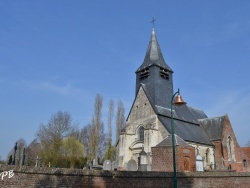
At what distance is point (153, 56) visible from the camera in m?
27.4

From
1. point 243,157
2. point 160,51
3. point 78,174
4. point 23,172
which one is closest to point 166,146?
point 78,174

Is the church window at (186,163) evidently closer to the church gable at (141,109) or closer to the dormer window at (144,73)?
the church gable at (141,109)

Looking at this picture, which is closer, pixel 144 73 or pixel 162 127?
pixel 162 127

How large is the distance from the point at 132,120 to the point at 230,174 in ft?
49.3

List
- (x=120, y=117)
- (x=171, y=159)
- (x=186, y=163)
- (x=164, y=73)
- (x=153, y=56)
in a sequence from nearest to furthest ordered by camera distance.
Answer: (x=171, y=159) < (x=186, y=163) < (x=164, y=73) < (x=153, y=56) < (x=120, y=117)

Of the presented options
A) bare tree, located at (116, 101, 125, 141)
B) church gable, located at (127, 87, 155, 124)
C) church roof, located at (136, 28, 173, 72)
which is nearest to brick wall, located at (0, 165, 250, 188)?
church gable, located at (127, 87, 155, 124)

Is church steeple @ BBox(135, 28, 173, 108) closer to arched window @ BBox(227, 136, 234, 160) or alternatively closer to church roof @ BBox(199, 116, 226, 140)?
church roof @ BBox(199, 116, 226, 140)

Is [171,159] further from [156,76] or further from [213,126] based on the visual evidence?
[213,126]

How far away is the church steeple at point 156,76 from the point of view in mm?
24734

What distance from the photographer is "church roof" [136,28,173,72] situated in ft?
87.2

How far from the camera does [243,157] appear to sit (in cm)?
2850

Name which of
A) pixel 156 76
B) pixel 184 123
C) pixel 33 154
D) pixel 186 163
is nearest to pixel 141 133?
pixel 184 123

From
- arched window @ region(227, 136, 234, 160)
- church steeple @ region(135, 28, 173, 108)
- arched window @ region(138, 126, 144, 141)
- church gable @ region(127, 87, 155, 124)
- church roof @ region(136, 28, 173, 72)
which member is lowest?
arched window @ region(227, 136, 234, 160)

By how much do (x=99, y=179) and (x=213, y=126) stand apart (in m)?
22.4
